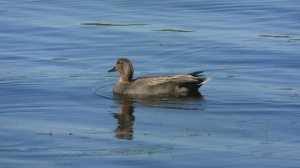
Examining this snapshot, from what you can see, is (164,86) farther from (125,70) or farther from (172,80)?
(125,70)

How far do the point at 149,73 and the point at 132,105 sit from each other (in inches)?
107

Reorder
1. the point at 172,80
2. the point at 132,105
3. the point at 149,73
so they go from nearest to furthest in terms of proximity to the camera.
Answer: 1. the point at 132,105
2. the point at 172,80
3. the point at 149,73

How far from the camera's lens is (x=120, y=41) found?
22859mm

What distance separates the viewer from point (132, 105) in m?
17.2

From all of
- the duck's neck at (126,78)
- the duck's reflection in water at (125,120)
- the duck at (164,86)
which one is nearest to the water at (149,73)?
the duck's reflection in water at (125,120)

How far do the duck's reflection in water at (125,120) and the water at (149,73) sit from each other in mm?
21

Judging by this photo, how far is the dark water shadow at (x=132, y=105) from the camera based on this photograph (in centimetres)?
1510

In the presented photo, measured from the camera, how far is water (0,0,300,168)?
43.1ft

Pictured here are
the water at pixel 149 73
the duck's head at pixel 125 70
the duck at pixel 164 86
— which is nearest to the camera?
the water at pixel 149 73

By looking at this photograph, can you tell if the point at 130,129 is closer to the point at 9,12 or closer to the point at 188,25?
the point at 188,25

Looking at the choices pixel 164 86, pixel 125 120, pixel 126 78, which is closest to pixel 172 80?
pixel 164 86

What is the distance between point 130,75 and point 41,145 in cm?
559

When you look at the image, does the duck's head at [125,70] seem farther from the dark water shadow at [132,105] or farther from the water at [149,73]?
the dark water shadow at [132,105]

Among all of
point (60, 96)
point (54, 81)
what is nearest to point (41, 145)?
point (60, 96)
